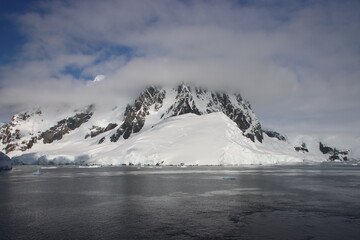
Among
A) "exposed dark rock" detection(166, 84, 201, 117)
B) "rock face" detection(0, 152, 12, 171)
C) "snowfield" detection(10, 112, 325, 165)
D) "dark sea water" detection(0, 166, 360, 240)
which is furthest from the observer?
"exposed dark rock" detection(166, 84, 201, 117)

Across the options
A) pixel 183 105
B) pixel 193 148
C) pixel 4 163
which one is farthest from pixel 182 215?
pixel 183 105

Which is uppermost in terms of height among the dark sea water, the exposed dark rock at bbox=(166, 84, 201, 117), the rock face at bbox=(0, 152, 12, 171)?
the exposed dark rock at bbox=(166, 84, 201, 117)

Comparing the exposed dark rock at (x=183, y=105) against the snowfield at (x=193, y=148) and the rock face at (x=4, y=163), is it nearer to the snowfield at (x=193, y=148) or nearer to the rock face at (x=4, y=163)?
the snowfield at (x=193, y=148)

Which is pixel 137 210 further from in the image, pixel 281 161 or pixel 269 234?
pixel 281 161

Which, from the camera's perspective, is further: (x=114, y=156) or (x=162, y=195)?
(x=114, y=156)

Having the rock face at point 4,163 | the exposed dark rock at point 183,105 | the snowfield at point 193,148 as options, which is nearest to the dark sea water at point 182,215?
the rock face at point 4,163

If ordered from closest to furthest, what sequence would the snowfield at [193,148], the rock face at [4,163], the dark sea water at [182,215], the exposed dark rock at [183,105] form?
the dark sea water at [182,215]
the rock face at [4,163]
the snowfield at [193,148]
the exposed dark rock at [183,105]

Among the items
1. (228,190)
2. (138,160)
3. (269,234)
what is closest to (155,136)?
(138,160)

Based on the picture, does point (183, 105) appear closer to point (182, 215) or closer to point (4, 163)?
point (4, 163)

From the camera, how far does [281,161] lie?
132750 millimetres

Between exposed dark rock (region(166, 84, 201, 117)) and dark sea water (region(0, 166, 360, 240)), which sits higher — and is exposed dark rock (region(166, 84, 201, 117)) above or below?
above

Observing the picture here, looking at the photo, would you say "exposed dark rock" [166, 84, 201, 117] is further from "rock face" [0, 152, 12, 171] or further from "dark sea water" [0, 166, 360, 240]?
"dark sea water" [0, 166, 360, 240]

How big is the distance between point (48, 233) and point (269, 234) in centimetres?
1375

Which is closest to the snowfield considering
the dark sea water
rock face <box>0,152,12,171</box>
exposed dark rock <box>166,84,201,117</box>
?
rock face <box>0,152,12,171</box>
